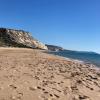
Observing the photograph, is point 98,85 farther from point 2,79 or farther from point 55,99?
point 2,79

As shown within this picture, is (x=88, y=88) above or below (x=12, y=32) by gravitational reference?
below

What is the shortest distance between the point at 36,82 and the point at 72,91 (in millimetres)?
1931

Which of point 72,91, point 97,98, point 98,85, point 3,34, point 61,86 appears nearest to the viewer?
point 97,98

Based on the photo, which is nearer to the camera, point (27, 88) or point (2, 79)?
point (27, 88)

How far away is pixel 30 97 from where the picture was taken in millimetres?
8109

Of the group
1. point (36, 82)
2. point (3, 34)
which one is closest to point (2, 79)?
point (36, 82)

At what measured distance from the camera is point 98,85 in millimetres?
11109

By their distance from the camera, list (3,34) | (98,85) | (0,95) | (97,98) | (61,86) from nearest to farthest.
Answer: (0,95)
(97,98)
(61,86)
(98,85)
(3,34)

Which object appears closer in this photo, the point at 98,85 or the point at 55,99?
the point at 55,99

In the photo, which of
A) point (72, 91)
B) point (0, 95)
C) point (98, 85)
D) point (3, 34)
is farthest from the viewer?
point (3, 34)

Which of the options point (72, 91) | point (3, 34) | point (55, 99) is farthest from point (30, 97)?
point (3, 34)

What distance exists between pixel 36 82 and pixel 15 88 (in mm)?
1670

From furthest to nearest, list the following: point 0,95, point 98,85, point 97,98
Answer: point 98,85, point 97,98, point 0,95

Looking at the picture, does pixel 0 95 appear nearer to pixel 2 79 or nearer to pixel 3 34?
pixel 2 79
